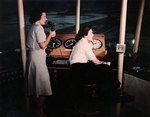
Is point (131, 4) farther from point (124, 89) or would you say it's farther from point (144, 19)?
point (124, 89)

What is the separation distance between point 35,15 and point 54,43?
1.97 feet

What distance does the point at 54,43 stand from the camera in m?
2.90

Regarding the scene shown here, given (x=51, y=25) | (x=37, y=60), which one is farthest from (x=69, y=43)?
(x=37, y=60)

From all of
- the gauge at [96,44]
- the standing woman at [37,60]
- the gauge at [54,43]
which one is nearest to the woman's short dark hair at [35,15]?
the standing woman at [37,60]

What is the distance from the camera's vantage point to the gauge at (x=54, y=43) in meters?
2.89

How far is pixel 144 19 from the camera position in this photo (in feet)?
8.68

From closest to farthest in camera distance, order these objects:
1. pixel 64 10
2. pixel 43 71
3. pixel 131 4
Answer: pixel 43 71 < pixel 131 4 < pixel 64 10

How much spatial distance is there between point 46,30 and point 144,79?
5.30 feet

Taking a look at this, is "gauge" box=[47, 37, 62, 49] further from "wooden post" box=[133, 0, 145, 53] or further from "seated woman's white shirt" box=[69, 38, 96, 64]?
"wooden post" box=[133, 0, 145, 53]

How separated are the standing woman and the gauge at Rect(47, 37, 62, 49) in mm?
364

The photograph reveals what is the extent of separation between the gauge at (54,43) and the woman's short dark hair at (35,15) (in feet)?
1.71

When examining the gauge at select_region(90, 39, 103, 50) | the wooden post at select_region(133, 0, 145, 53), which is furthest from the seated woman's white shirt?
the wooden post at select_region(133, 0, 145, 53)

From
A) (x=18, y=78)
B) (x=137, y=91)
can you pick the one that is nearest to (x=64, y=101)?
(x=18, y=78)

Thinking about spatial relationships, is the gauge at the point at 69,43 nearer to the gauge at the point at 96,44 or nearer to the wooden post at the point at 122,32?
the gauge at the point at 96,44
